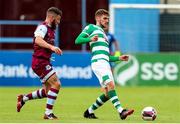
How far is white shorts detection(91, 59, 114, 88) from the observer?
48.3ft

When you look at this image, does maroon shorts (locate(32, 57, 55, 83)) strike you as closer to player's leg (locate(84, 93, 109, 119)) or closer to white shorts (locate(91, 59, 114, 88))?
white shorts (locate(91, 59, 114, 88))

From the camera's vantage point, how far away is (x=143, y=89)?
2633cm

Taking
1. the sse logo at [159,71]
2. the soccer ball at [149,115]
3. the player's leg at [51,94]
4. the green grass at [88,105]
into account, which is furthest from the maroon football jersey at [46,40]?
the sse logo at [159,71]

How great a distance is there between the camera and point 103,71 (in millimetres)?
14781

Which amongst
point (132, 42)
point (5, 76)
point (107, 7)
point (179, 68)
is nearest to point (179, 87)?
point (179, 68)

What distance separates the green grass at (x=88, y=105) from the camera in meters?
14.8

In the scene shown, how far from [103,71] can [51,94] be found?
3.50 feet

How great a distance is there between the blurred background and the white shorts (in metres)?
12.4

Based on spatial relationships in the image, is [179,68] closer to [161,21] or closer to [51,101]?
[161,21]

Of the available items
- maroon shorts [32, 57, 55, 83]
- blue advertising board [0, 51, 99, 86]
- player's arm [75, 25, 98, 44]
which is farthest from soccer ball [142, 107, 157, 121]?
blue advertising board [0, 51, 99, 86]

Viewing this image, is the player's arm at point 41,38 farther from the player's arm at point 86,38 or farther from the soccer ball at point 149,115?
the soccer ball at point 149,115

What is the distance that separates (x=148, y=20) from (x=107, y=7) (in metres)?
4.96

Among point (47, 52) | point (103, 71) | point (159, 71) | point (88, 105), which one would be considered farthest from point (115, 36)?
point (103, 71)

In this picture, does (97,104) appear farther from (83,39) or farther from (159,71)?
(159,71)
